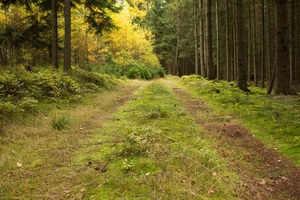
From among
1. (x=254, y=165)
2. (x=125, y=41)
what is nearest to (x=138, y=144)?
(x=254, y=165)

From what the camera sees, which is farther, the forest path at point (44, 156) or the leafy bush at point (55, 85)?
the leafy bush at point (55, 85)

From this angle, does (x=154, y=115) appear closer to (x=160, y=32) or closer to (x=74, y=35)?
(x=74, y=35)

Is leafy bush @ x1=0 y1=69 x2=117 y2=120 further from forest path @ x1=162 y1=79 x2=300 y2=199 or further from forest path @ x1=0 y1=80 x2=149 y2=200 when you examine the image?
forest path @ x1=162 y1=79 x2=300 y2=199

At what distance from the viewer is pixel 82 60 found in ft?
83.5

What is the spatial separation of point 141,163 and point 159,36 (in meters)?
42.7

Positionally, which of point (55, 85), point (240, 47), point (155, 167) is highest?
point (240, 47)

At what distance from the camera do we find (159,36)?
146 ft

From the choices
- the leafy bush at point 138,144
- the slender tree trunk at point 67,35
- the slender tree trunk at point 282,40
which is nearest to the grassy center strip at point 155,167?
the leafy bush at point 138,144

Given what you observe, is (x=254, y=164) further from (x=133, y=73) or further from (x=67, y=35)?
(x=133, y=73)

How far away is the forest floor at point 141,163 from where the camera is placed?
121 inches

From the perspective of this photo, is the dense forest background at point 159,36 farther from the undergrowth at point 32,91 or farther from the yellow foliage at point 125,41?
the undergrowth at point 32,91

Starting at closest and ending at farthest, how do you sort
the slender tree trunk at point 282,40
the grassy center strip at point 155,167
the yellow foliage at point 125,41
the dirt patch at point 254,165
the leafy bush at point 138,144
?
the grassy center strip at point 155,167
the dirt patch at point 254,165
the leafy bush at point 138,144
the slender tree trunk at point 282,40
the yellow foliage at point 125,41

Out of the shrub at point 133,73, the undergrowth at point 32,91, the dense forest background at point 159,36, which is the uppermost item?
the dense forest background at point 159,36

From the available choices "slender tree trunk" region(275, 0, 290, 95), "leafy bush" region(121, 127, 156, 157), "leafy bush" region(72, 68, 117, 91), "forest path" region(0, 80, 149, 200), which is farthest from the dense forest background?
"leafy bush" region(121, 127, 156, 157)
